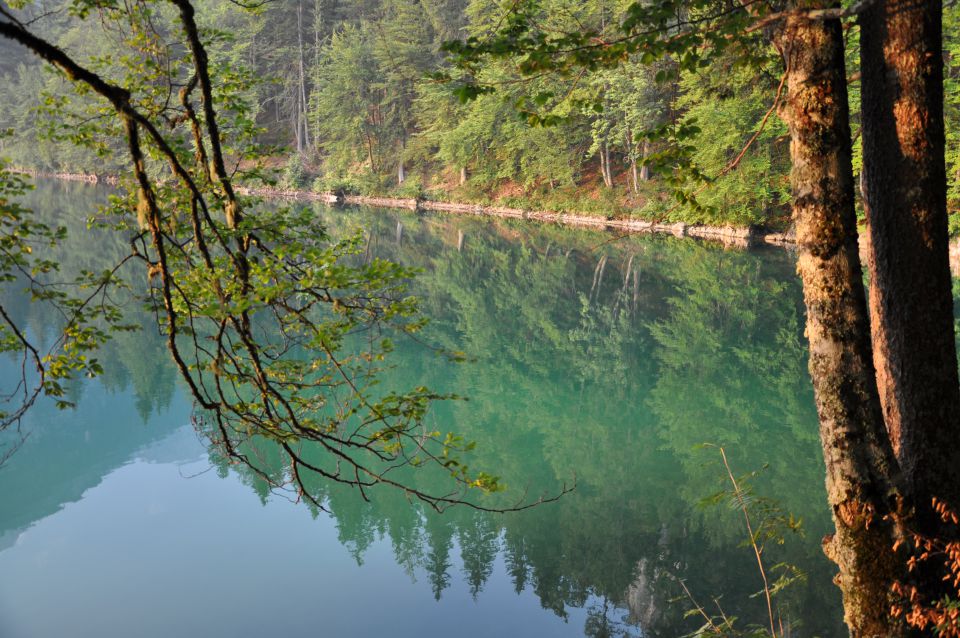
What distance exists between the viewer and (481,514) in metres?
8.94

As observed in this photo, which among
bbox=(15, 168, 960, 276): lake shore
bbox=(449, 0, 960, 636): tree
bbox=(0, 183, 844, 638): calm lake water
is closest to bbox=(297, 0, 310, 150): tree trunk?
bbox=(15, 168, 960, 276): lake shore

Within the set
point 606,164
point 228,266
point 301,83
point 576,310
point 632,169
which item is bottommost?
point 576,310

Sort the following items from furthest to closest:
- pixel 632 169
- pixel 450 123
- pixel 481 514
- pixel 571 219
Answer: pixel 450 123, pixel 571 219, pixel 632 169, pixel 481 514

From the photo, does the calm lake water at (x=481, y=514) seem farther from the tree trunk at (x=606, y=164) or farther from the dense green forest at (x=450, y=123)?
the tree trunk at (x=606, y=164)

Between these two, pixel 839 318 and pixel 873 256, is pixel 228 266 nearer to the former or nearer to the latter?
pixel 839 318

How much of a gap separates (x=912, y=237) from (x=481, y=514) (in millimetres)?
6537

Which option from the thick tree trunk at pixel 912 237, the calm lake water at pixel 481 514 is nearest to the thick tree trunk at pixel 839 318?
the thick tree trunk at pixel 912 237

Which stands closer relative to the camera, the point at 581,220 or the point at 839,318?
the point at 839,318

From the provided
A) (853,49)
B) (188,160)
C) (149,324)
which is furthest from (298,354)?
(853,49)

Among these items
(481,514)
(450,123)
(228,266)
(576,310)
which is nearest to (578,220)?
(450,123)

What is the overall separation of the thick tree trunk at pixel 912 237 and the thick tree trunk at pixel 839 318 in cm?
14

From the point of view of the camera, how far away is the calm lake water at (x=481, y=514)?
7137mm

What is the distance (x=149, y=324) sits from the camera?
60.6 feet

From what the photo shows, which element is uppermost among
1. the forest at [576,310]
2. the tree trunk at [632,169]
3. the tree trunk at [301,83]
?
the tree trunk at [301,83]
